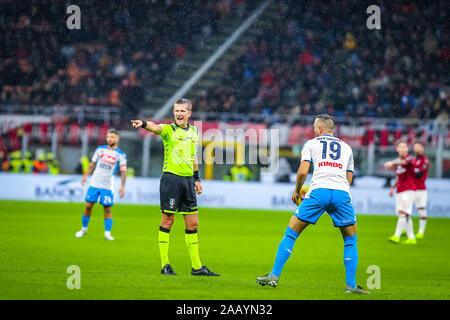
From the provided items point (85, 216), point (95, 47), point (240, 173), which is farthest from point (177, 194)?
point (95, 47)

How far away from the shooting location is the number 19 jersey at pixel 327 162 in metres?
7.70

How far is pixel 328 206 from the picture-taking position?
767 centimetres

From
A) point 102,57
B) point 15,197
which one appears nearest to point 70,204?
point 15,197

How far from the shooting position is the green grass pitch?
755 cm

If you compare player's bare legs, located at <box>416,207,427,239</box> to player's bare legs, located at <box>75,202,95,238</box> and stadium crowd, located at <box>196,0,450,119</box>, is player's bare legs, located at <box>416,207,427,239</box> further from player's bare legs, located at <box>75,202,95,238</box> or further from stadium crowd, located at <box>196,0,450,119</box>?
stadium crowd, located at <box>196,0,450,119</box>

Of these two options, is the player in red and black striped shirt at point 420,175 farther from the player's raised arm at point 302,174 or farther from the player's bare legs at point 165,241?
the player's raised arm at point 302,174

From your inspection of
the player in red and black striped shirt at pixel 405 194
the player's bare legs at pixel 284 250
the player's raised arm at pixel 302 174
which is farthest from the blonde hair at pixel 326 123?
the player in red and black striped shirt at pixel 405 194

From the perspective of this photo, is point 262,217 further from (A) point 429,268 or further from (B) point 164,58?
(B) point 164,58

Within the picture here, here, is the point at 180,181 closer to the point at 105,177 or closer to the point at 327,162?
the point at 327,162

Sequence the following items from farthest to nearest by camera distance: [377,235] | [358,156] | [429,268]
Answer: [358,156] → [377,235] → [429,268]

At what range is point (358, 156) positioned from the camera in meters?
24.5

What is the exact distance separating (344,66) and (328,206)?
2203cm

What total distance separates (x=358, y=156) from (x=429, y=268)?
45.9ft

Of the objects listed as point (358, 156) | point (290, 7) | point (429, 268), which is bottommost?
point (429, 268)
